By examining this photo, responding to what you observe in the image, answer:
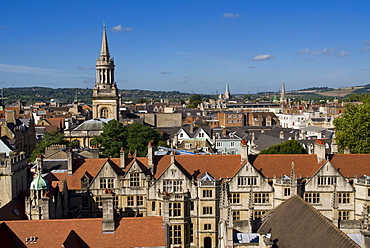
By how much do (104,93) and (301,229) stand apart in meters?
85.3

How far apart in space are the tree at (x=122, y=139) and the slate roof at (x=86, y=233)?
37420 millimetres

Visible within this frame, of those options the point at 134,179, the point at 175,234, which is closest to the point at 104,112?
the point at 134,179

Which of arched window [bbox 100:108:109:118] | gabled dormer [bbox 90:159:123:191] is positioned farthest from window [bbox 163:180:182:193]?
arched window [bbox 100:108:109:118]

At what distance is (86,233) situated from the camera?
29422mm

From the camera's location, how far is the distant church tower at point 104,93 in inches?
4181

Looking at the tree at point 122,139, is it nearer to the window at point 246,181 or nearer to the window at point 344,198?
the window at point 246,181

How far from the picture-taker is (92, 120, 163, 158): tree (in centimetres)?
6950

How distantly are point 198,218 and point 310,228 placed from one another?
16453 millimetres

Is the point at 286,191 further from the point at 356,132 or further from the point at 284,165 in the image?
the point at 356,132

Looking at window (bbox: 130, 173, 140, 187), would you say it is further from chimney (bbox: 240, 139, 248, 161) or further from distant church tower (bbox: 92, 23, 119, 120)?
distant church tower (bbox: 92, 23, 119, 120)

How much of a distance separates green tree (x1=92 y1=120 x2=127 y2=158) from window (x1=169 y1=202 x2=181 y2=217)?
2959 cm

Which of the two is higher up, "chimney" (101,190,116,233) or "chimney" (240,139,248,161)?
"chimney" (240,139,248,161)

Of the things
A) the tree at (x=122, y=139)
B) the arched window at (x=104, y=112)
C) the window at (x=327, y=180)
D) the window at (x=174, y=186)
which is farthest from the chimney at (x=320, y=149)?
the arched window at (x=104, y=112)

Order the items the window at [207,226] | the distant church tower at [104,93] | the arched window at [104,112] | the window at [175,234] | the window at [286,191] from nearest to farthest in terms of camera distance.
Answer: the window at [175,234] < the window at [207,226] < the window at [286,191] < the distant church tower at [104,93] < the arched window at [104,112]
